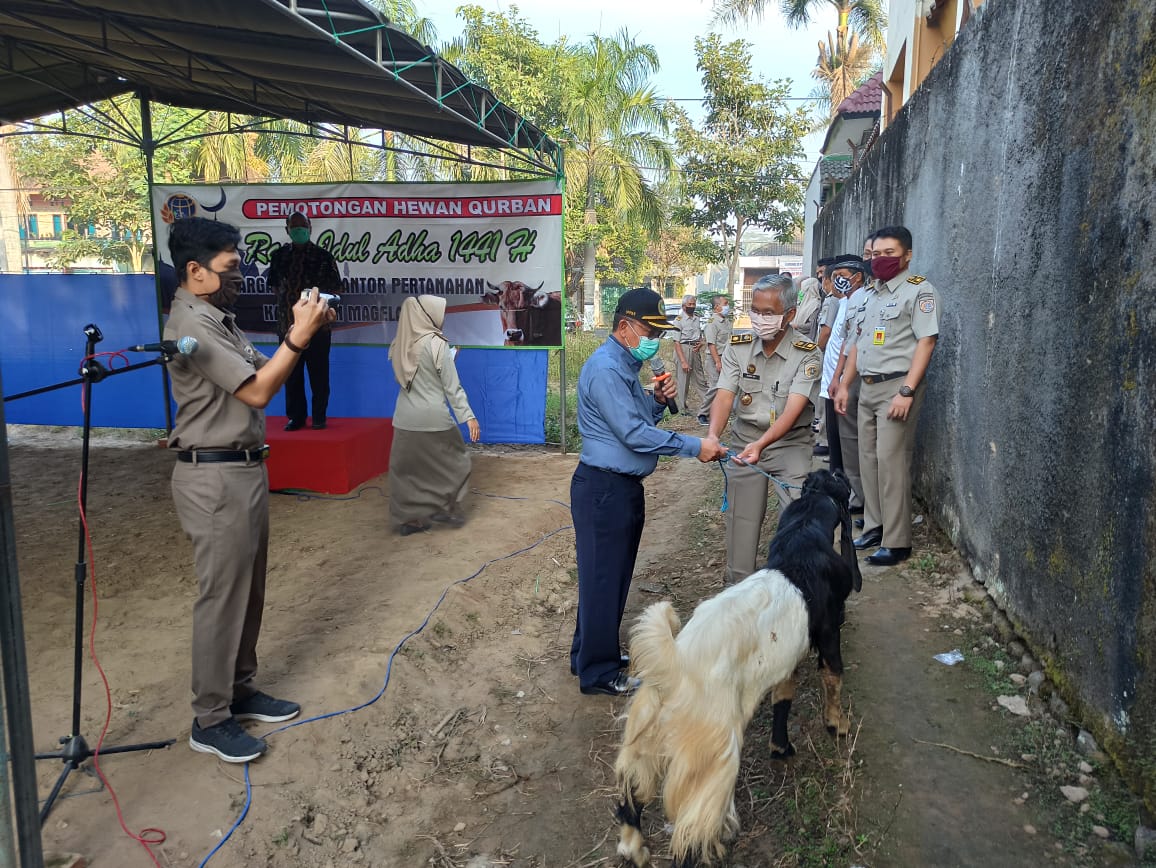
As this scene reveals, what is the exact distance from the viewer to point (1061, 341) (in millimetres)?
3188

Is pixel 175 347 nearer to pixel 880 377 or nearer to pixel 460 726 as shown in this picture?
pixel 460 726

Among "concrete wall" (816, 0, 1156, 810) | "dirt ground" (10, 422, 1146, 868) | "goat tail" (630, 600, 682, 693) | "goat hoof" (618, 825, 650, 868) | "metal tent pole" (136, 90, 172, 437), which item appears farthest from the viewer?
"metal tent pole" (136, 90, 172, 437)

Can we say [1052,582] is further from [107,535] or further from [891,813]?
[107,535]

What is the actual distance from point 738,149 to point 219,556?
22.3 m

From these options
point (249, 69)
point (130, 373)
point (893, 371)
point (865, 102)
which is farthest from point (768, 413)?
point (865, 102)

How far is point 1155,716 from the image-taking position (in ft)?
7.80

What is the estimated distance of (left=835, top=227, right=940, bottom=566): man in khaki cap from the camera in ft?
14.8

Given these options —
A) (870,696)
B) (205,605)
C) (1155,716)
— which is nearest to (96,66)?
(205,605)

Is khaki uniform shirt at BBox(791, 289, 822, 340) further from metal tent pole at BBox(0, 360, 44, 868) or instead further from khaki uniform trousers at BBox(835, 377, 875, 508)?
metal tent pole at BBox(0, 360, 44, 868)

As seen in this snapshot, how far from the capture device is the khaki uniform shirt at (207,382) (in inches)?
113

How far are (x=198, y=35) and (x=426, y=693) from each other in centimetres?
509

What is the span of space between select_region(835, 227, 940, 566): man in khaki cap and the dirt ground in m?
0.37

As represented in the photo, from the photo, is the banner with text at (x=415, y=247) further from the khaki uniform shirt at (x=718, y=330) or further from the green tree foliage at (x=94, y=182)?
the green tree foliage at (x=94, y=182)

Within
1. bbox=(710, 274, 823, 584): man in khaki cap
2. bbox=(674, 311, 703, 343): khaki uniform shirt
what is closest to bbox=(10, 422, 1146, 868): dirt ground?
bbox=(710, 274, 823, 584): man in khaki cap
